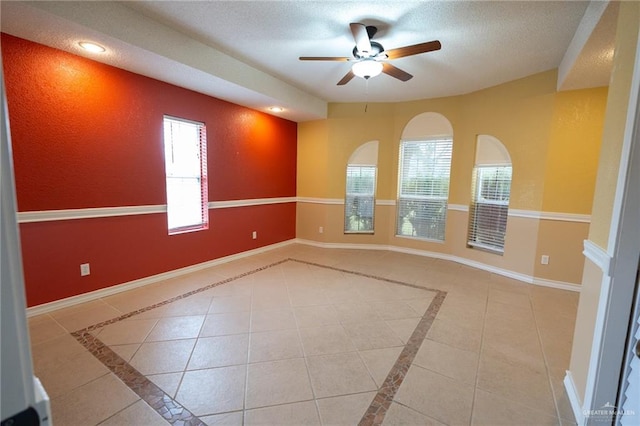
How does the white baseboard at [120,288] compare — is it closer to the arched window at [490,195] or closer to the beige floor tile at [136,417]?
the beige floor tile at [136,417]

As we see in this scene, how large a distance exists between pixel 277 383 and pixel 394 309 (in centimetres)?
150

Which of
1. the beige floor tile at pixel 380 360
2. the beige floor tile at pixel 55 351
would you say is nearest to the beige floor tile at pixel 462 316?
the beige floor tile at pixel 380 360

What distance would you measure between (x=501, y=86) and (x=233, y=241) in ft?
15.0

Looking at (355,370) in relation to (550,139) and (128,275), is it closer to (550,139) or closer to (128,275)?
(128,275)

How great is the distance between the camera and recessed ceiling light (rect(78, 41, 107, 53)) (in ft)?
8.16

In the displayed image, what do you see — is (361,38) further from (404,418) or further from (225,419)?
(225,419)

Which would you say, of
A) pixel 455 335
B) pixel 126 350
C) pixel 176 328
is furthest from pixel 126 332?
pixel 455 335

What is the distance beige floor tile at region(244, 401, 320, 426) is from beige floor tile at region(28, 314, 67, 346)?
6.20 ft

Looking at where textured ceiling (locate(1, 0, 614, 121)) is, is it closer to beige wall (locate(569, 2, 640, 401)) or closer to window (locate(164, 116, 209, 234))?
window (locate(164, 116, 209, 234))

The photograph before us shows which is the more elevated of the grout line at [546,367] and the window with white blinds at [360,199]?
the window with white blinds at [360,199]

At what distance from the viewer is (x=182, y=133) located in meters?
3.77

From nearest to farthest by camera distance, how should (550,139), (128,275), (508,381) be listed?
(508,381) → (128,275) → (550,139)

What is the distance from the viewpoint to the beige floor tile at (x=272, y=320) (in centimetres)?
252

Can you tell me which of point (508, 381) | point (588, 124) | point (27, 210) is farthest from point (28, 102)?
point (588, 124)
